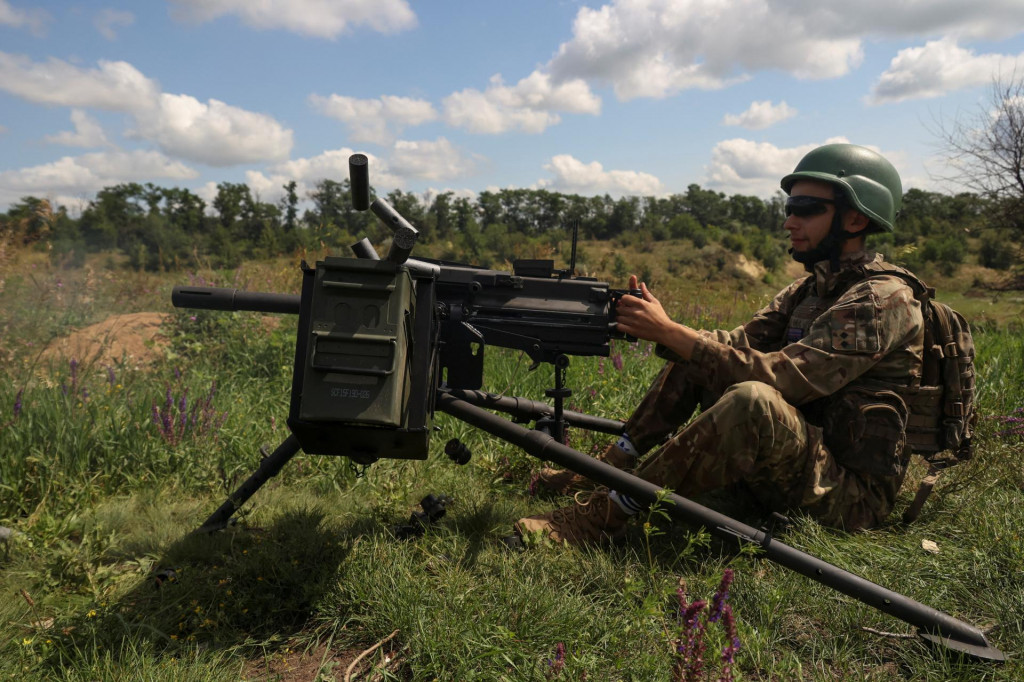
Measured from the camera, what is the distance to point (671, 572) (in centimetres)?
253

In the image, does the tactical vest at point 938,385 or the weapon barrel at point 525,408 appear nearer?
the tactical vest at point 938,385

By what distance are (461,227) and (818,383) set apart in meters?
35.8

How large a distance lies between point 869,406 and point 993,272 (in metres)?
33.9

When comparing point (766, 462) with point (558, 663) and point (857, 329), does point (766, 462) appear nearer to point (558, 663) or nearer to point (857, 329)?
point (857, 329)

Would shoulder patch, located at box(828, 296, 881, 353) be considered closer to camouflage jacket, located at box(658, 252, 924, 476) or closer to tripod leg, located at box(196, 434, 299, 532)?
camouflage jacket, located at box(658, 252, 924, 476)

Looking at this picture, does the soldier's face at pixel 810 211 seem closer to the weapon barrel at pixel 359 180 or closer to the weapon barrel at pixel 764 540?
the weapon barrel at pixel 764 540

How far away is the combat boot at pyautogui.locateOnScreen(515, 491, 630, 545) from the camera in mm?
2734

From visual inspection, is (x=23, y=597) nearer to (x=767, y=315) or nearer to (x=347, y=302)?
(x=347, y=302)

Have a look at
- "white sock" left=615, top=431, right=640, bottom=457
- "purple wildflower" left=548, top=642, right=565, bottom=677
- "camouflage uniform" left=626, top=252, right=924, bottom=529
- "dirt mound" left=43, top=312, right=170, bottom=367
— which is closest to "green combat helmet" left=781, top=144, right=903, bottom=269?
"camouflage uniform" left=626, top=252, right=924, bottom=529

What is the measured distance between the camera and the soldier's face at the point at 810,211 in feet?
9.48

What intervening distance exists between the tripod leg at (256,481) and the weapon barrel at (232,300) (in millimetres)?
535

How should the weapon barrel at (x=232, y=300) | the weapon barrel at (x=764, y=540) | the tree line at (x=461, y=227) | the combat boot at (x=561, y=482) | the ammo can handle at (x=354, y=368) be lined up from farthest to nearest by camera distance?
the tree line at (x=461, y=227), the combat boot at (x=561, y=482), the weapon barrel at (x=232, y=300), the weapon barrel at (x=764, y=540), the ammo can handle at (x=354, y=368)

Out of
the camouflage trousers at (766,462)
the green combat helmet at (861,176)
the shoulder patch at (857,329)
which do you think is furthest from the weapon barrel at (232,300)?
the green combat helmet at (861,176)

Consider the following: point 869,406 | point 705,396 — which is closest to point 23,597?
point 705,396
